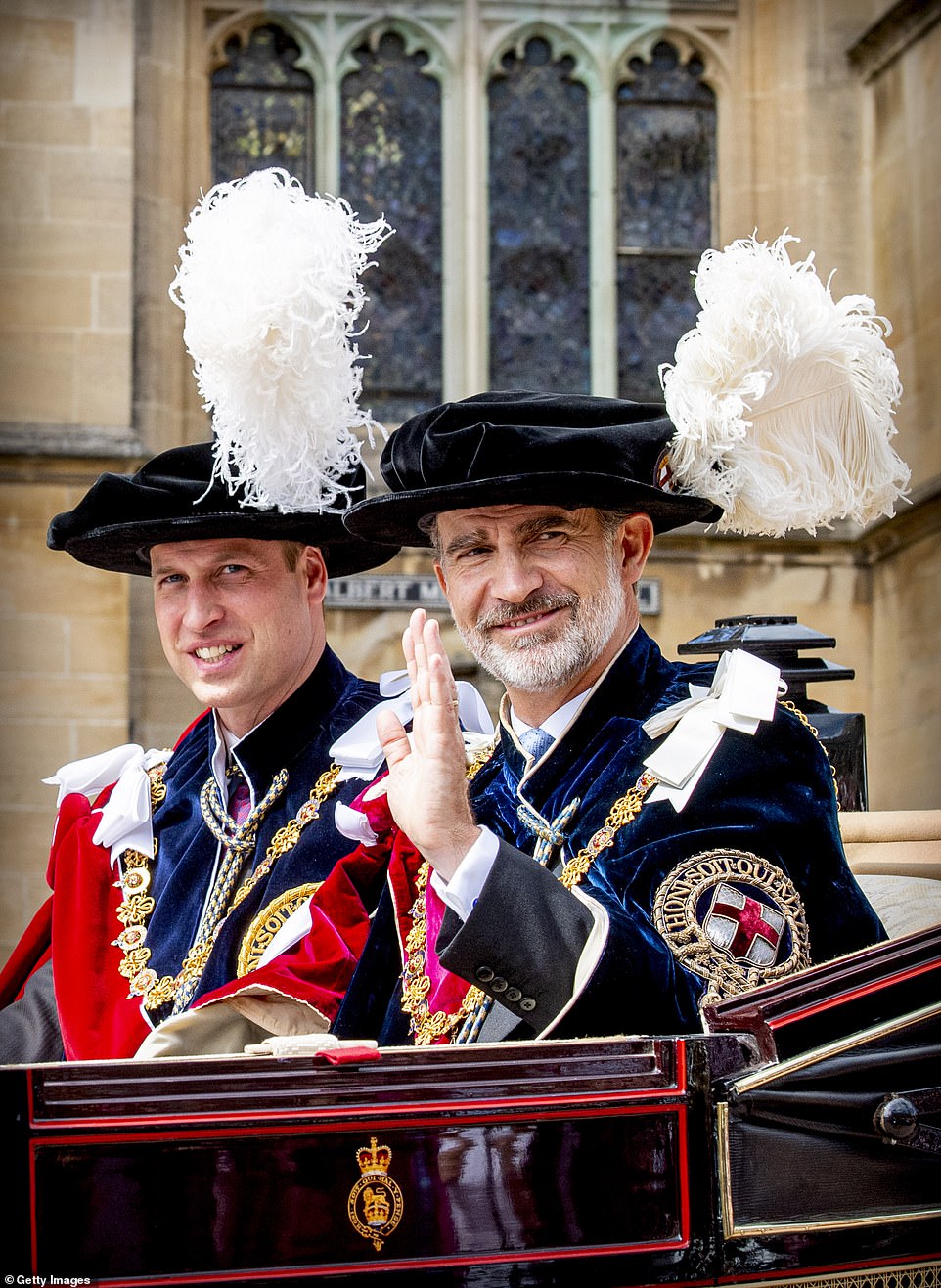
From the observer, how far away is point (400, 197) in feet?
33.4

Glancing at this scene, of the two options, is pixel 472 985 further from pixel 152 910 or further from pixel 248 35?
pixel 248 35

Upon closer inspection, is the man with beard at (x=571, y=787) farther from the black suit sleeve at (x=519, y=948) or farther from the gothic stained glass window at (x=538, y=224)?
the gothic stained glass window at (x=538, y=224)

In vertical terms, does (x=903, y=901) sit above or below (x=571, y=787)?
below

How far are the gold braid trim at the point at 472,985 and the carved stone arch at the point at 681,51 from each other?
8656 mm

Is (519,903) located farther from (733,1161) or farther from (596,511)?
(596,511)

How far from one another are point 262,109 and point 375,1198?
9146 mm

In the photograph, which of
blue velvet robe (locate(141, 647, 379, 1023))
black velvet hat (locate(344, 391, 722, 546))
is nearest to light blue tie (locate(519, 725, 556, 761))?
black velvet hat (locate(344, 391, 722, 546))

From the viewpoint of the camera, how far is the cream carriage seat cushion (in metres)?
3.21

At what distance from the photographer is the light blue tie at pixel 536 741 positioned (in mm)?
2730

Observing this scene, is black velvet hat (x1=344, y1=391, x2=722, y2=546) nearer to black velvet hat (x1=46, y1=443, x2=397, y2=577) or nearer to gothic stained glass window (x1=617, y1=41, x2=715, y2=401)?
black velvet hat (x1=46, y1=443, x2=397, y2=577)

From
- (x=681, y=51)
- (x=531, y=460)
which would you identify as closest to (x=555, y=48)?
(x=681, y=51)

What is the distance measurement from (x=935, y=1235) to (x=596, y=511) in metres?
1.21

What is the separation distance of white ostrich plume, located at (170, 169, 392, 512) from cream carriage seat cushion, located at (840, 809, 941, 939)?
4.29 ft

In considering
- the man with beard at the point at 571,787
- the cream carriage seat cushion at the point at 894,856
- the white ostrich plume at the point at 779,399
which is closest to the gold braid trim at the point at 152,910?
the man with beard at the point at 571,787
